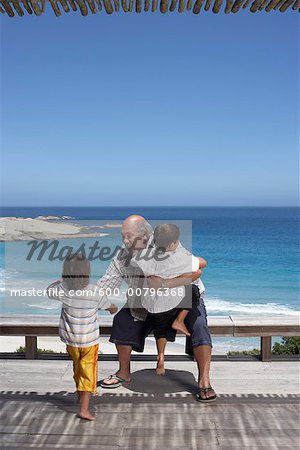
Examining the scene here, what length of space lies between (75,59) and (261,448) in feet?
210

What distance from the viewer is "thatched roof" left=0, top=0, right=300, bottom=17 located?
84.8 inches

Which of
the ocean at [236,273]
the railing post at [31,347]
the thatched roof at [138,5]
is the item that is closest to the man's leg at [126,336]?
the railing post at [31,347]

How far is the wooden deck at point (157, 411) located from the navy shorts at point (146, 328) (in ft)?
0.98

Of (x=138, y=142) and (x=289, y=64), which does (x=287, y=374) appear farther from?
(x=138, y=142)

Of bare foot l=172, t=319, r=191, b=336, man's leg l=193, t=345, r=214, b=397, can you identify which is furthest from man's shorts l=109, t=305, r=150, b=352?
man's leg l=193, t=345, r=214, b=397

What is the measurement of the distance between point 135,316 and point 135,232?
1.66 feet

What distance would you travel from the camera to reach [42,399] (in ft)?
10.1

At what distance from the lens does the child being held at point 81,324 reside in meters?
2.80

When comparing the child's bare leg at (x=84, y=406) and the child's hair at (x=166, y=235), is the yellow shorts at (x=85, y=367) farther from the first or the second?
the child's hair at (x=166, y=235)

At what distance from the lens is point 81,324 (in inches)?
112

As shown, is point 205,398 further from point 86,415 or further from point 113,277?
point 113,277

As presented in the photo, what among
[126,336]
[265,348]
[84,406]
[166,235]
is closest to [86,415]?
[84,406]

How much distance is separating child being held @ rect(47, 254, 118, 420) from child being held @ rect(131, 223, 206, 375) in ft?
1.26

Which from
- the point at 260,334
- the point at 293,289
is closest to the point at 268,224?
the point at 293,289
